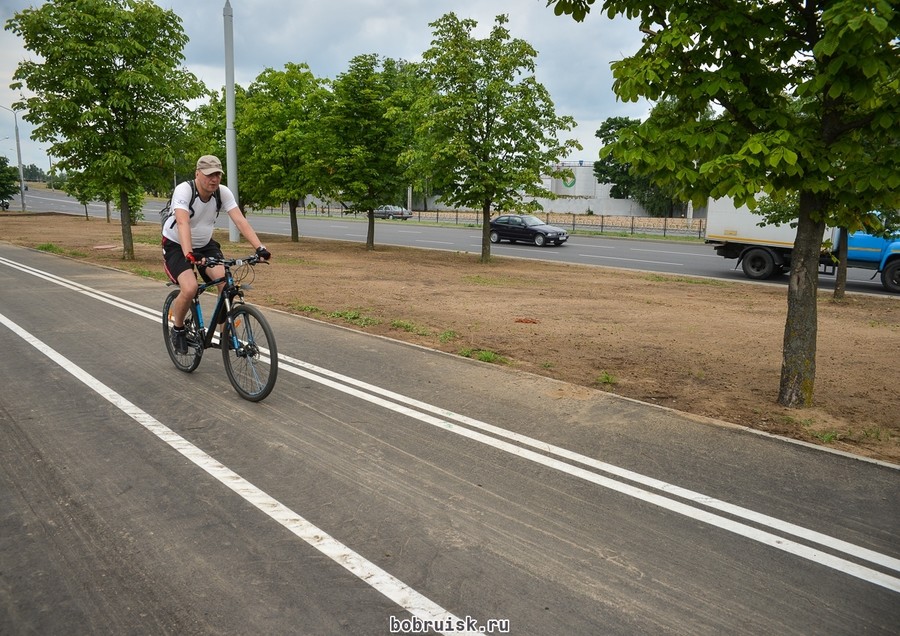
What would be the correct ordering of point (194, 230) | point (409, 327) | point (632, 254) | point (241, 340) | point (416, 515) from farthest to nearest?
point (632, 254) → point (409, 327) → point (194, 230) → point (241, 340) → point (416, 515)

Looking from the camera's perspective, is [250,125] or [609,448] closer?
[609,448]

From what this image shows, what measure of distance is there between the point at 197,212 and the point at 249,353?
1406 millimetres

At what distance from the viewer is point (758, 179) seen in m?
5.27

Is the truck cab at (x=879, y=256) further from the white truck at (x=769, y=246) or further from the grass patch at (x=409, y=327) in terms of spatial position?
the grass patch at (x=409, y=327)

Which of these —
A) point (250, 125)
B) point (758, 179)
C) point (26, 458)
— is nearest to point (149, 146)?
point (250, 125)

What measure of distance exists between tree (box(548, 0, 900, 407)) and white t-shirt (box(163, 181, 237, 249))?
143 inches

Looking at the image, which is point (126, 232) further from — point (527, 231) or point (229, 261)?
point (527, 231)

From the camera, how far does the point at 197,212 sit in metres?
6.18

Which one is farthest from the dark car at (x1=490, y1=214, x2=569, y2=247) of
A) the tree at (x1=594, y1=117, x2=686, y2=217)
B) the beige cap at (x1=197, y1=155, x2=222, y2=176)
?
the tree at (x1=594, y1=117, x2=686, y2=217)

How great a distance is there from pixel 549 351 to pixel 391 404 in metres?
3.18

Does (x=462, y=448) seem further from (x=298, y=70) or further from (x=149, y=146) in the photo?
(x=298, y=70)

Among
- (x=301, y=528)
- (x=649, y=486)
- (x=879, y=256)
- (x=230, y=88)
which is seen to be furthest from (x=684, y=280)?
(x=301, y=528)

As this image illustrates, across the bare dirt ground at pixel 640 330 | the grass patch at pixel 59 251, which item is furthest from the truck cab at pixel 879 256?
the grass patch at pixel 59 251

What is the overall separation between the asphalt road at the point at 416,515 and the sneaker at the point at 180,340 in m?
0.35
